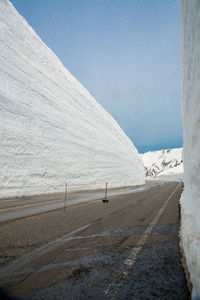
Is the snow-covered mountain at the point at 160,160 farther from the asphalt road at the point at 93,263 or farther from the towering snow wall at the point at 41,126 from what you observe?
the asphalt road at the point at 93,263

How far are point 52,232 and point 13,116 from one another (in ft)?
37.8

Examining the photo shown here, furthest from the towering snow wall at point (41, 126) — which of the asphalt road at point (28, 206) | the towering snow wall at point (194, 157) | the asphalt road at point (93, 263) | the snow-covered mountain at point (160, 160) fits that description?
the snow-covered mountain at point (160, 160)

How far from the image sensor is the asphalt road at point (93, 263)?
6.31 ft

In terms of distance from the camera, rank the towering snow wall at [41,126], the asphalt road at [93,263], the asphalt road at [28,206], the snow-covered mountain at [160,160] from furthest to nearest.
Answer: the snow-covered mountain at [160,160], the towering snow wall at [41,126], the asphalt road at [28,206], the asphalt road at [93,263]

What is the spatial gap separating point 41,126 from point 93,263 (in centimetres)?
1419

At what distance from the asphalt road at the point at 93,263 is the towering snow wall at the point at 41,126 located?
29.3 ft

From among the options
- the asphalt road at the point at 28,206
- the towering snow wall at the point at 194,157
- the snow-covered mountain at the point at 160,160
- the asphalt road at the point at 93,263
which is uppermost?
the snow-covered mountain at the point at 160,160

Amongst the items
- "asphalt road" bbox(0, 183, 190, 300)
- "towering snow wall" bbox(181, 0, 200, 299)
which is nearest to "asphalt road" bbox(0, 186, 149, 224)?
"asphalt road" bbox(0, 183, 190, 300)

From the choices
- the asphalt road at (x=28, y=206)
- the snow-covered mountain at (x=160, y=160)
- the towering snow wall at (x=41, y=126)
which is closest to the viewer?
the asphalt road at (x=28, y=206)

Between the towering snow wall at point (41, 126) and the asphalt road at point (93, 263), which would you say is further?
the towering snow wall at point (41, 126)

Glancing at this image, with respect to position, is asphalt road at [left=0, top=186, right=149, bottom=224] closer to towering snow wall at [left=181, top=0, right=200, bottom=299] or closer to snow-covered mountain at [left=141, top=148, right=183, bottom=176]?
towering snow wall at [left=181, top=0, right=200, bottom=299]

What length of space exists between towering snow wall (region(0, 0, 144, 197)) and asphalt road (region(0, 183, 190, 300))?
8939mm

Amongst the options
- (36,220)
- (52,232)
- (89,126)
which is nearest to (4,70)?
(89,126)

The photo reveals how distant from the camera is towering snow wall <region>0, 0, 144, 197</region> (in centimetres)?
1264
